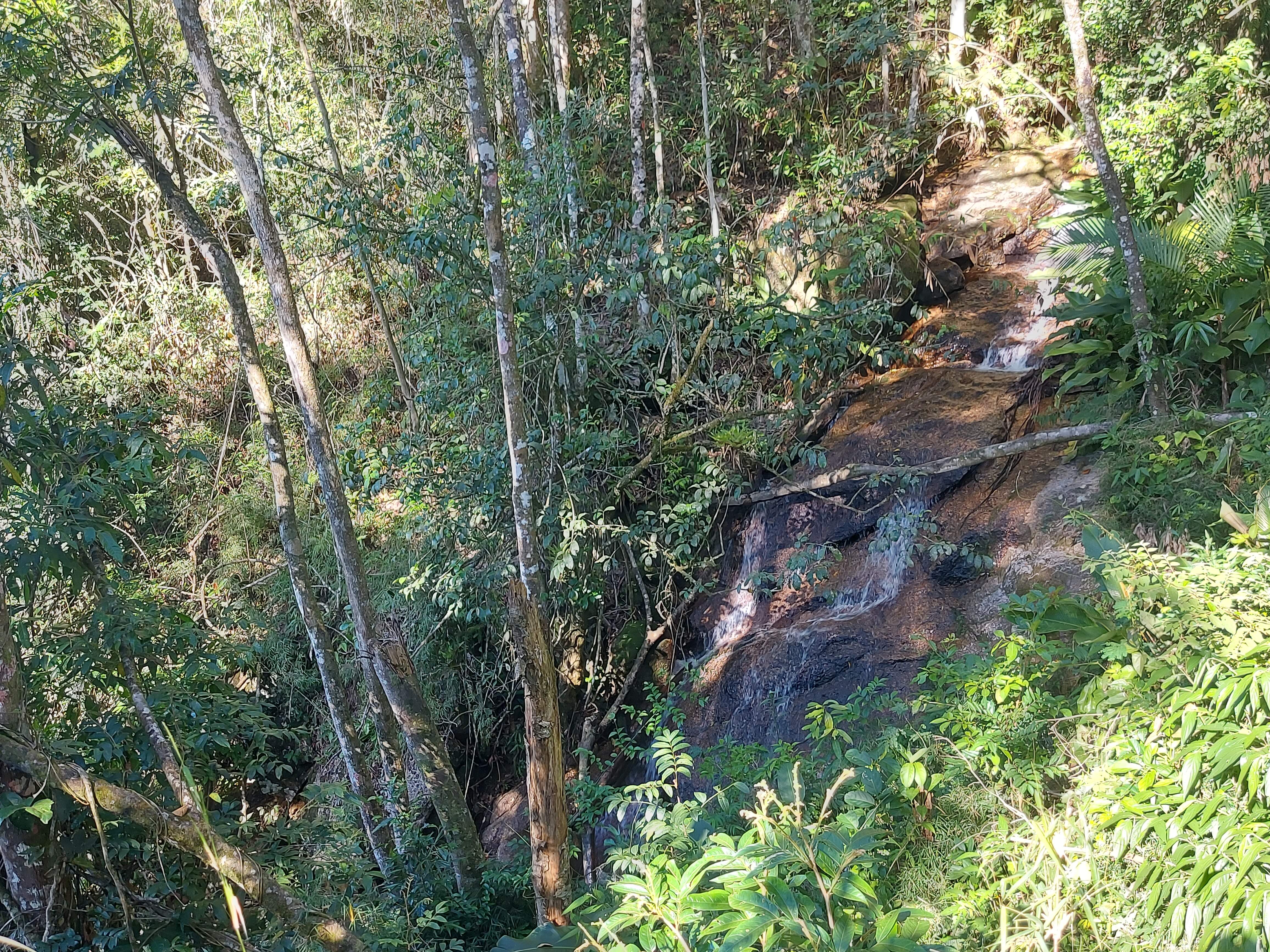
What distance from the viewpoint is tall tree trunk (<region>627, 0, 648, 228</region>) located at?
8.83 metres

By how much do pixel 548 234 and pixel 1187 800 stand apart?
20.6 feet

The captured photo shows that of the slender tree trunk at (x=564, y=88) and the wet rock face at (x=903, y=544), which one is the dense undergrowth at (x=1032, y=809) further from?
the slender tree trunk at (x=564, y=88)

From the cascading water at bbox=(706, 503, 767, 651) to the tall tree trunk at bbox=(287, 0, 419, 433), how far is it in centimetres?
367

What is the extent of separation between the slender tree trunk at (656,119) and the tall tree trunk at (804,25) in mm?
2185

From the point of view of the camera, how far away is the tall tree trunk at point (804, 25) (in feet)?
36.0

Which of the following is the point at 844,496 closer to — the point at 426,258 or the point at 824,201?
the point at 824,201

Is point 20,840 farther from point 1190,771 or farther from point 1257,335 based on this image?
point 1257,335

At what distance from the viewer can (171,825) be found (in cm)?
310

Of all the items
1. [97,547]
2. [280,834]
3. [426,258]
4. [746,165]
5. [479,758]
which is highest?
[746,165]

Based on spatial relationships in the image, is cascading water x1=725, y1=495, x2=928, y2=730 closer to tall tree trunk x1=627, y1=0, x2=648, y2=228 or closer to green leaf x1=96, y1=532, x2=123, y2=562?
tall tree trunk x1=627, y1=0, x2=648, y2=228

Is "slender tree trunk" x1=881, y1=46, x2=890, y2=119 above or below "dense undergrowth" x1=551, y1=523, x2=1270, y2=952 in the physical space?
above

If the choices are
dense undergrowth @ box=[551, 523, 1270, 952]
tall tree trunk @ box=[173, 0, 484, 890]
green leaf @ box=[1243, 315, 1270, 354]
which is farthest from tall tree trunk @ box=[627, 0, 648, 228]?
dense undergrowth @ box=[551, 523, 1270, 952]

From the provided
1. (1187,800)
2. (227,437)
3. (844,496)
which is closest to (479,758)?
(844,496)

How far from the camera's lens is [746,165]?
456 inches
